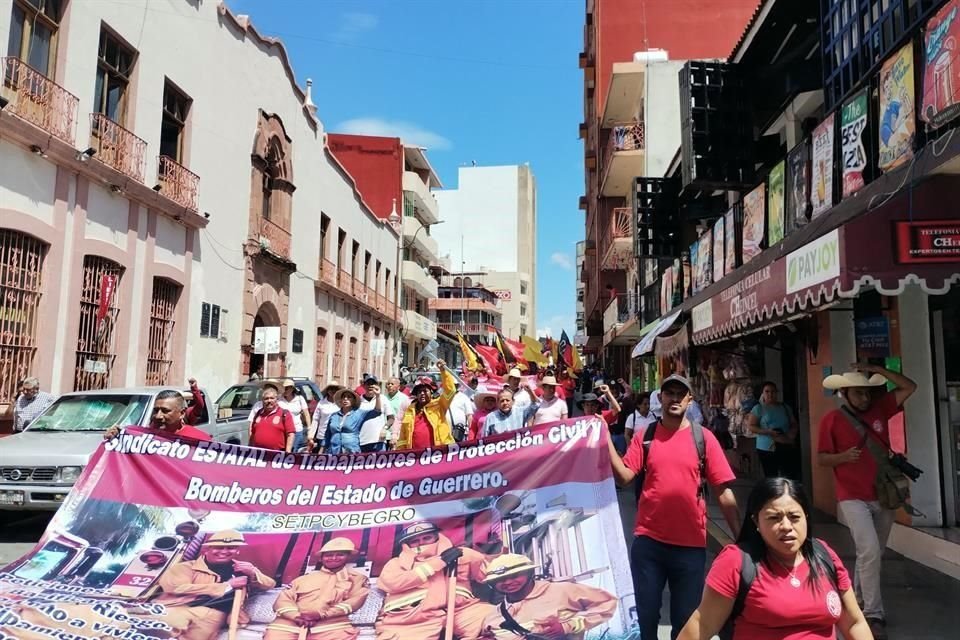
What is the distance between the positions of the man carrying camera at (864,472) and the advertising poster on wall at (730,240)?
5.56 meters

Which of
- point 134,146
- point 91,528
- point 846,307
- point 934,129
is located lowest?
point 91,528

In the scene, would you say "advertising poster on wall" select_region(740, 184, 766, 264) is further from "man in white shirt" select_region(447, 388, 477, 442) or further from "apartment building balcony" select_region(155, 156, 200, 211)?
"apartment building balcony" select_region(155, 156, 200, 211)

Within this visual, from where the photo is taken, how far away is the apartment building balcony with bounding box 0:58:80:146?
11219mm

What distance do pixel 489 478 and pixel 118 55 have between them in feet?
47.1

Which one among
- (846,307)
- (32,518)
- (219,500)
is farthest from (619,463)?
(32,518)

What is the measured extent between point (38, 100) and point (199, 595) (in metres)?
11.2

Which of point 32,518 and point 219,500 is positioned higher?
point 219,500

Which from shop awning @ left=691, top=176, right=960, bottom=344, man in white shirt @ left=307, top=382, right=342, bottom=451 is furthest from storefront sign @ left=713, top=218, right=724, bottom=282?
man in white shirt @ left=307, top=382, right=342, bottom=451

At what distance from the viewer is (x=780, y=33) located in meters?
10.2

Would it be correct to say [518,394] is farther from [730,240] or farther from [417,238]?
[417,238]

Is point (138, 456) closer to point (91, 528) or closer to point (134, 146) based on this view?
point (91, 528)

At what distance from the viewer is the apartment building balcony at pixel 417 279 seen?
43.4 metres

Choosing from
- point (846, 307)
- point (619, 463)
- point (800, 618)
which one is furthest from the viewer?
point (846, 307)

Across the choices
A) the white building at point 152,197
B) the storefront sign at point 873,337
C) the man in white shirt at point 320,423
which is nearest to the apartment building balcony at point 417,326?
the white building at point 152,197
